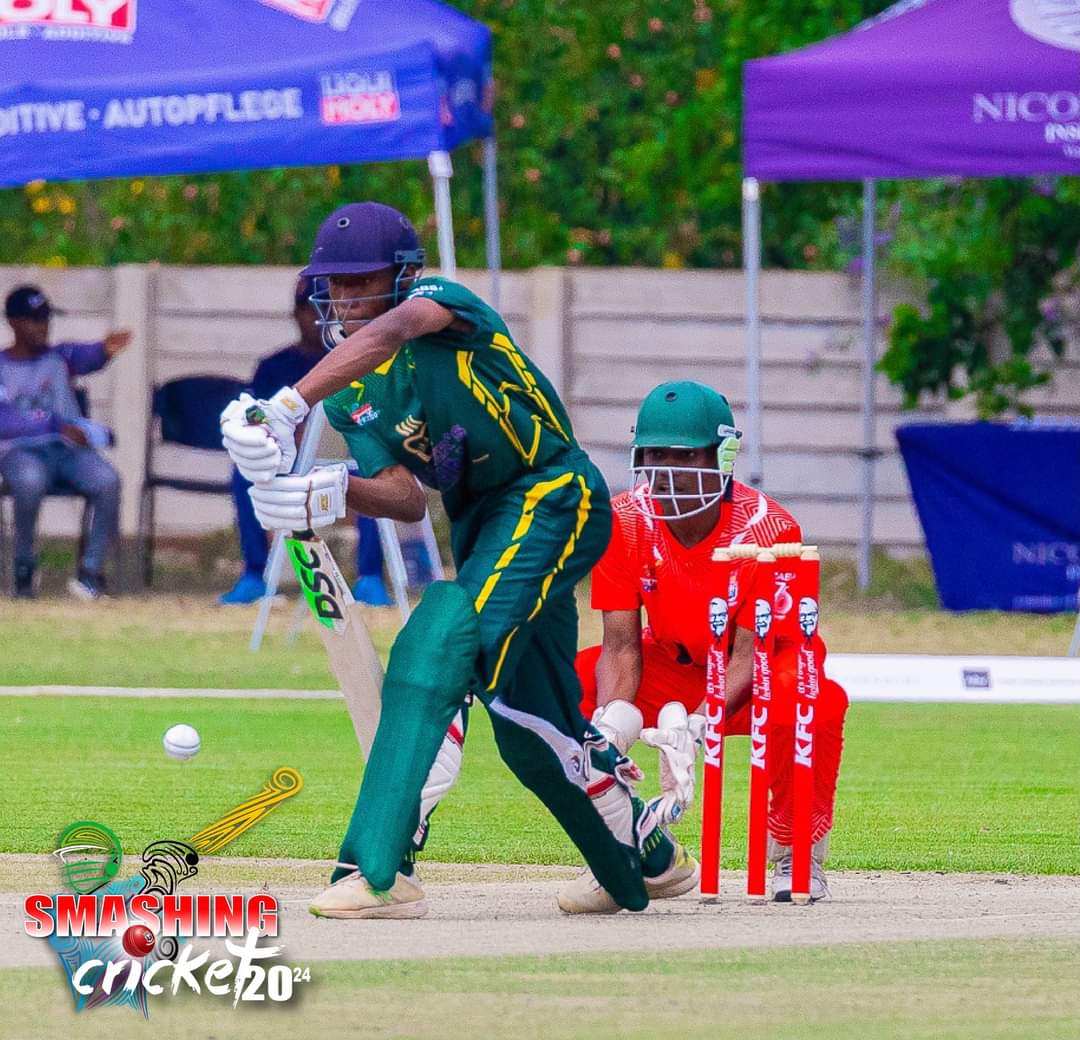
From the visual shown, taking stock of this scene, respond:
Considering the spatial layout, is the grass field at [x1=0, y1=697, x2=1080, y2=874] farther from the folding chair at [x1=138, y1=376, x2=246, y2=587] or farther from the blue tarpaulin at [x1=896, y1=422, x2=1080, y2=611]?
the folding chair at [x1=138, y1=376, x2=246, y2=587]

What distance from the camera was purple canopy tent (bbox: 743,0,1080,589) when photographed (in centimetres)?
1206

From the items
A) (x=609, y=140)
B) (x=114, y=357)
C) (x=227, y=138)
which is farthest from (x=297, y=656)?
(x=609, y=140)

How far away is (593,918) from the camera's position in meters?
5.96

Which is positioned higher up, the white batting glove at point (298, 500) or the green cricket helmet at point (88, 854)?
the white batting glove at point (298, 500)

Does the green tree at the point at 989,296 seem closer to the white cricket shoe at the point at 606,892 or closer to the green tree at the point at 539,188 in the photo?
the green tree at the point at 539,188

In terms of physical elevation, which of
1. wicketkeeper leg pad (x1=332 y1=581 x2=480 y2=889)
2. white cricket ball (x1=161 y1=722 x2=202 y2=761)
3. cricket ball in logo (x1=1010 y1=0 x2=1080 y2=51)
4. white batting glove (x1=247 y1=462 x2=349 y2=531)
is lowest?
white cricket ball (x1=161 y1=722 x2=202 y2=761)

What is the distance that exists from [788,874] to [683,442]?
44.2 inches

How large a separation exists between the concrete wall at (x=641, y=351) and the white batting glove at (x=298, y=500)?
11.1 metres

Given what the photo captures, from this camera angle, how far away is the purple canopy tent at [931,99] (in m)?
12.1

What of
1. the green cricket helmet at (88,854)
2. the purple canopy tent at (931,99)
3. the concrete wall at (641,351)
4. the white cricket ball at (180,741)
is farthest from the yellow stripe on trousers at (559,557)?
the concrete wall at (641,351)

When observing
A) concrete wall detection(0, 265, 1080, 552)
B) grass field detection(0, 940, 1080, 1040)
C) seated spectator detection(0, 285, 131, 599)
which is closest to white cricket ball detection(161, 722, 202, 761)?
grass field detection(0, 940, 1080, 1040)

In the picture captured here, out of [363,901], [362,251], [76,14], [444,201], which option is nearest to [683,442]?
[362,251]

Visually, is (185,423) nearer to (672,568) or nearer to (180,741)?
(180,741)

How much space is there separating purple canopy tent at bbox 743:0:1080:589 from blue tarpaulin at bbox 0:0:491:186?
5.56 feet
